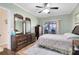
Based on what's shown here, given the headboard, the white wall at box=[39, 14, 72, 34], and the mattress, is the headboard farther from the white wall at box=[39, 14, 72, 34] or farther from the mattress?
the mattress

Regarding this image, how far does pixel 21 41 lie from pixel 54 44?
0.58 m

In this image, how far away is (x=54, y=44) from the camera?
1.51 metres

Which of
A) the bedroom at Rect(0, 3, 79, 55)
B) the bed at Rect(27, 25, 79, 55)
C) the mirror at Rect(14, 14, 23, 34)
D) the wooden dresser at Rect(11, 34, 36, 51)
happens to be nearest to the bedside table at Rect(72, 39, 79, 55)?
the bed at Rect(27, 25, 79, 55)

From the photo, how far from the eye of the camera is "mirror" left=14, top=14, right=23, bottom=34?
151 centimetres

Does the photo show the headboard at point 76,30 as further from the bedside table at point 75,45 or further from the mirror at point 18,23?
the mirror at point 18,23

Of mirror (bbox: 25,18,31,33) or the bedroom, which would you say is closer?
the bedroom

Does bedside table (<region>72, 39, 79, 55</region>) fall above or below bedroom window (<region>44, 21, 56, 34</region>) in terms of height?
below

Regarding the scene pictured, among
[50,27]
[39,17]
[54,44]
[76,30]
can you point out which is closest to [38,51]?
[54,44]

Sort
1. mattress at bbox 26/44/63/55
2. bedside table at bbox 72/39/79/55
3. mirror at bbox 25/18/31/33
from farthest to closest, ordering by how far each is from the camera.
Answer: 1. mirror at bbox 25/18/31/33
2. mattress at bbox 26/44/63/55
3. bedside table at bbox 72/39/79/55

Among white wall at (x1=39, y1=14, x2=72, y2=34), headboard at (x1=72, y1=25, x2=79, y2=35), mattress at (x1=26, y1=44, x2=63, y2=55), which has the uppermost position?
white wall at (x1=39, y1=14, x2=72, y2=34)

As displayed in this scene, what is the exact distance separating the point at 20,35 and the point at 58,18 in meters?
0.72

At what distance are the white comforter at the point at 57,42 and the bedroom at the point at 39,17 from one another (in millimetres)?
80

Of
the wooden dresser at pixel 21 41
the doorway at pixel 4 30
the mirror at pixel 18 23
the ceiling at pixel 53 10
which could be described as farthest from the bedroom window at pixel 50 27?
the doorway at pixel 4 30

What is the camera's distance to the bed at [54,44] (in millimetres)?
1424
